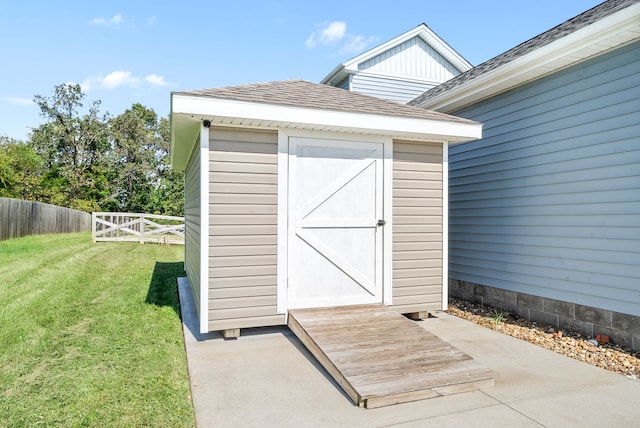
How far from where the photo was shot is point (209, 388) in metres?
2.81

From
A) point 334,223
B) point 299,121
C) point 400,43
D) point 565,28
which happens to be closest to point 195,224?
point 334,223

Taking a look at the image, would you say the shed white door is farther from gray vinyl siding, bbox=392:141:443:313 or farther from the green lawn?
the green lawn

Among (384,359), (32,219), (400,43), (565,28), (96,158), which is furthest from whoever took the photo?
(96,158)

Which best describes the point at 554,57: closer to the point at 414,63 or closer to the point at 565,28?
the point at 565,28

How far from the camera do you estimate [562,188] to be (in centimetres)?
444

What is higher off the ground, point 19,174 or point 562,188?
point 19,174

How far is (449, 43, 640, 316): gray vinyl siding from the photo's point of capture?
149 inches

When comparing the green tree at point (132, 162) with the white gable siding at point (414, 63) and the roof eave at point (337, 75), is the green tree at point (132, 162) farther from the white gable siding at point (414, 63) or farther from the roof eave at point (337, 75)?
the white gable siding at point (414, 63)

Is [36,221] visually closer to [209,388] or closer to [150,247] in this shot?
[150,247]

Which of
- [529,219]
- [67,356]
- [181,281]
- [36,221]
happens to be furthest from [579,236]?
[36,221]

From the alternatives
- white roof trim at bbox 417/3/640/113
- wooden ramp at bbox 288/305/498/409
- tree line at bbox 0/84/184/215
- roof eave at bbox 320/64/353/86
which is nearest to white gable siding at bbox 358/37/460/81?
roof eave at bbox 320/64/353/86

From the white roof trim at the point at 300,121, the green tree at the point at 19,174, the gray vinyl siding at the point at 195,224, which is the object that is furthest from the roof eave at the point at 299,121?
the green tree at the point at 19,174

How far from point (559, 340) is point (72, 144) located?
2830cm

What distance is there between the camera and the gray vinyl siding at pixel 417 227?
461 cm
